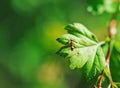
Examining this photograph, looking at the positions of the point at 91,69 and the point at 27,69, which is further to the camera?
the point at 27,69

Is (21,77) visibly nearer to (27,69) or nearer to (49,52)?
(27,69)

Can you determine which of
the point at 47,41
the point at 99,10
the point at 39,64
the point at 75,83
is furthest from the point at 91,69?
the point at 75,83

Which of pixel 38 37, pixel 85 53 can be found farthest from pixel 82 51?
pixel 38 37

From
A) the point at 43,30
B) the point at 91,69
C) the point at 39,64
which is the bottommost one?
the point at 91,69

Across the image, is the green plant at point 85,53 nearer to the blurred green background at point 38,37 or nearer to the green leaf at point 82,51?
the green leaf at point 82,51

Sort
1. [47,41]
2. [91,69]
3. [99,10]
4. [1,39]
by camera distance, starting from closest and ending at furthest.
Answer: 1. [91,69]
2. [99,10]
3. [47,41]
4. [1,39]

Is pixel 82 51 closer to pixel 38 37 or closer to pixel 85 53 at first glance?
pixel 85 53

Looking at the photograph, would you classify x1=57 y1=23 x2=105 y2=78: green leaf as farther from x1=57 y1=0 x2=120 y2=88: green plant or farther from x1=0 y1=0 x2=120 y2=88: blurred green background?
x1=0 y1=0 x2=120 y2=88: blurred green background
